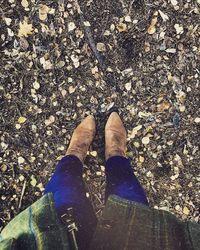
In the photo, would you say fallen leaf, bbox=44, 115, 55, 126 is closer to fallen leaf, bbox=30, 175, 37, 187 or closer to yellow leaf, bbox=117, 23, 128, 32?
fallen leaf, bbox=30, 175, 37, 187

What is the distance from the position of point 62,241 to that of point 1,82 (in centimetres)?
136

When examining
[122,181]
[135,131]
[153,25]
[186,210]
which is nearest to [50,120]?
[135,131]

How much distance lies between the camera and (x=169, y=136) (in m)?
2.87

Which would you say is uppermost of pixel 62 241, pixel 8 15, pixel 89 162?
pixel 8 15

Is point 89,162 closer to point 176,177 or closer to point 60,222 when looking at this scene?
point 176,177

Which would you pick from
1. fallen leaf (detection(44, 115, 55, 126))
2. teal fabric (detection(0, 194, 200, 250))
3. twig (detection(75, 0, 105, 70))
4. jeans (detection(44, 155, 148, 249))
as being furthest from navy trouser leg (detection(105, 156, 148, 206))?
twig (detection(75, 0, 105, 70))

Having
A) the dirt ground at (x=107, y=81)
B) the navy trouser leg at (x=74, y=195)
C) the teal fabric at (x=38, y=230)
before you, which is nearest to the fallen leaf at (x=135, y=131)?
the dirt ground at (x=107, y=81)

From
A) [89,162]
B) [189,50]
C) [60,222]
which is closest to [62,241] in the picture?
[60,222]

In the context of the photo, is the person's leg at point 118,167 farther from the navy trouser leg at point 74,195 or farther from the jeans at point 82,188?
the navy trouser leg at point 74,195

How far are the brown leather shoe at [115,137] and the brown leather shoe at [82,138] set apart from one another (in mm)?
101

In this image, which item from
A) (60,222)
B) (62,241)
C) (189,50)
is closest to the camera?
(62,241)

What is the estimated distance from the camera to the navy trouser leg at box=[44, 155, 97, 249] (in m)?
2.16

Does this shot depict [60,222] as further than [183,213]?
No

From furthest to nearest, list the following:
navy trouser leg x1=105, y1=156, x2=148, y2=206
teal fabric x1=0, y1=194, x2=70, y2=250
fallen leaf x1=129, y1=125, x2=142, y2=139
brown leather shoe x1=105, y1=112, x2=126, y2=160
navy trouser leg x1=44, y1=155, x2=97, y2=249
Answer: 1. fallen leaf x1=129, y1=125, x2=142, y2=139
2. brown leather shoe x1=105, y1=112, x2=126, y2=160
3. navy trouser leg x1=105, y1=156, x2=148, y2=206
4. navy trouser leg x1=44, y1=155, x2=97, y2=249
5. teal fabric x1=0, y1=194, x2=70, y2=250
